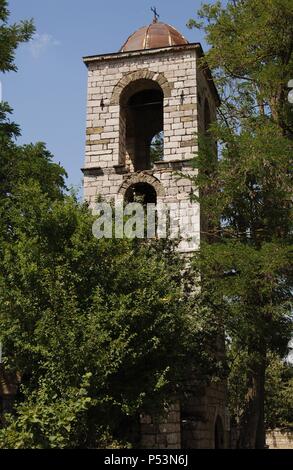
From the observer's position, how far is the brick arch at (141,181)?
1595 cm

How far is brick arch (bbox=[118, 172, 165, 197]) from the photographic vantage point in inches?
628

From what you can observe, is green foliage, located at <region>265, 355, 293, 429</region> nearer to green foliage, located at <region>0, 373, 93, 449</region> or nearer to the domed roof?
the domed roof

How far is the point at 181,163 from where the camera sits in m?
15.9

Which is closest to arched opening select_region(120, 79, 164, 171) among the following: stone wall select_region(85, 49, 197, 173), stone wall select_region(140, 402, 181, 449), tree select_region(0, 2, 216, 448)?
stone wall select_region(85, 49, 197, 173)

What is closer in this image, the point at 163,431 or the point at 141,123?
the point at 163,431

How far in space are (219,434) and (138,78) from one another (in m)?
10.3

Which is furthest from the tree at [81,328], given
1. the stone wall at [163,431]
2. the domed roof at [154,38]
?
the domed roof at [154,38]

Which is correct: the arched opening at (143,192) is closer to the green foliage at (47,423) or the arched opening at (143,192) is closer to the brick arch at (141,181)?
the brick arch at (141,181)

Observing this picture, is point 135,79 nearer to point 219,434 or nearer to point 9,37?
point 9,37

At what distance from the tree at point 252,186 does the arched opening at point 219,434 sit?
1.41 m

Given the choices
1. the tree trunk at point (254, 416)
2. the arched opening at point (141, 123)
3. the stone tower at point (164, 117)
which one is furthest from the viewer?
the arched opening at point (141, 123)

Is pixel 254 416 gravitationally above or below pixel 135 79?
below

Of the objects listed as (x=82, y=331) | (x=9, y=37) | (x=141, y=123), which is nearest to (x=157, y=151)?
(x=141, y=123)

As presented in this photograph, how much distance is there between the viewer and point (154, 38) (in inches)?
708
